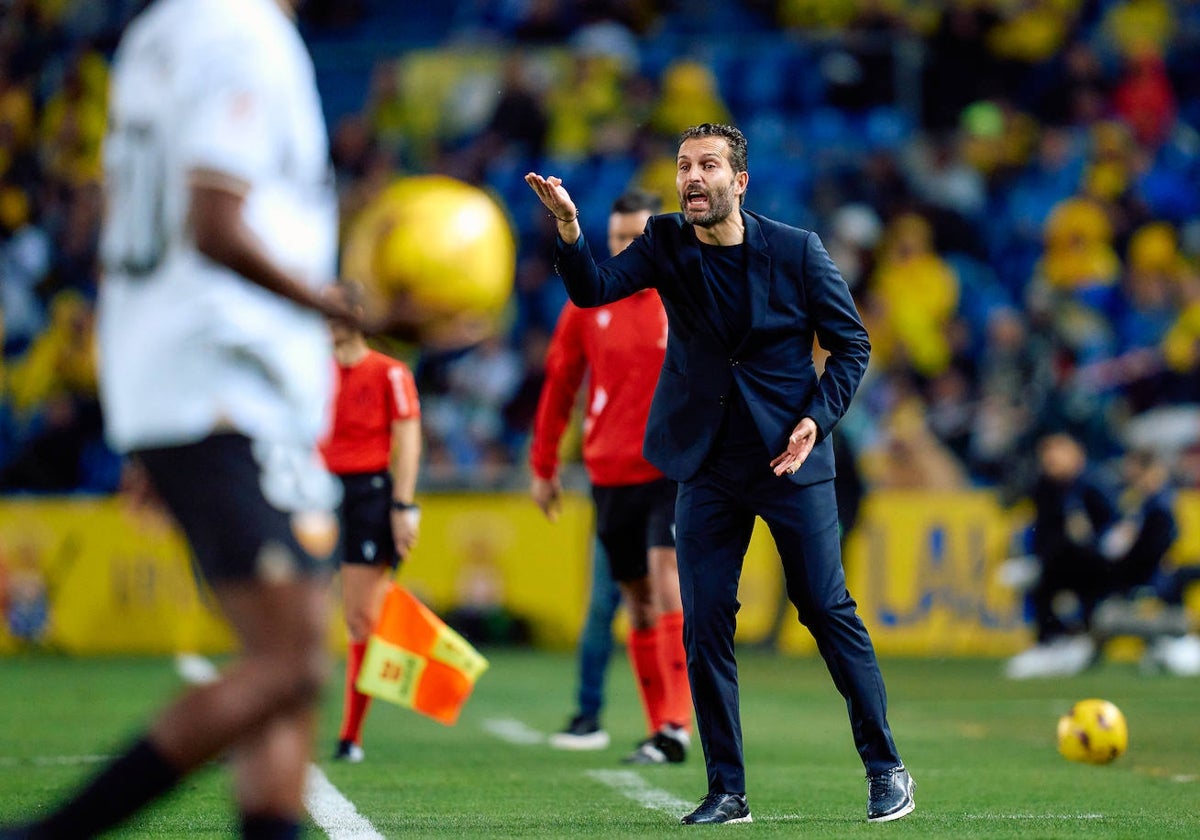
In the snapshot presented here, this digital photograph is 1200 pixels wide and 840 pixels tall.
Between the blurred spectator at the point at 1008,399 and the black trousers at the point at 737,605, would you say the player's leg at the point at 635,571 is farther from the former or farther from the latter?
the blurred spectator at the point at 1008,399

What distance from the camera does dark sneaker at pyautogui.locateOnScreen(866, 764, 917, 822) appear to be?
6.83 metres

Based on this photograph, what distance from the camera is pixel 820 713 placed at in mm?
12195

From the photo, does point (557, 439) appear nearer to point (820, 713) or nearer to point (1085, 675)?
point (820, 713)

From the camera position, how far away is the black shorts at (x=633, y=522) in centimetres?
936

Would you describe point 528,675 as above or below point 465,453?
below

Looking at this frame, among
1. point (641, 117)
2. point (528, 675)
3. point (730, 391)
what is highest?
point (641, 117)

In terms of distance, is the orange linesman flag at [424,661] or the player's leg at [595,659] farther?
the player's leg at [595,659]

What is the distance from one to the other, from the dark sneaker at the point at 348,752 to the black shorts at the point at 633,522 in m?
1.58

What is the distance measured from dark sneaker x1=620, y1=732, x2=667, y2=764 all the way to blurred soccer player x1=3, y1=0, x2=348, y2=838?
5.29 m

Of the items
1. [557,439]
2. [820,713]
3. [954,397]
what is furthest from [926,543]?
[557,439]

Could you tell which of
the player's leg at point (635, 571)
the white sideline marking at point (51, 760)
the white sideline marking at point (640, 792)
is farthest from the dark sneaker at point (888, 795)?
the white sideline marking at point (51, 760)

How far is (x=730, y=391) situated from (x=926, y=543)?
11.4 meters

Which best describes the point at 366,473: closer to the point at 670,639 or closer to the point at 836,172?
the point at 670,639

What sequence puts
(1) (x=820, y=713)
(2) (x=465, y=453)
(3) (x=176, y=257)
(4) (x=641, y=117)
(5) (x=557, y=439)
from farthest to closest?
(4) (x=641, y=117), (2) (x=465, y=453), (1) (x=820, y=713), (5) (x=557, y=439), (3) (x=176, y=257)
